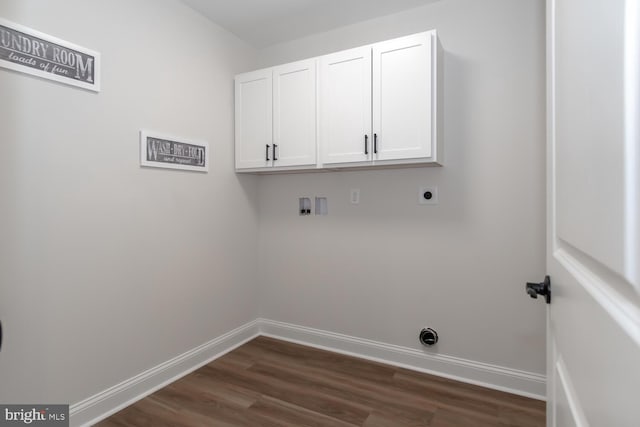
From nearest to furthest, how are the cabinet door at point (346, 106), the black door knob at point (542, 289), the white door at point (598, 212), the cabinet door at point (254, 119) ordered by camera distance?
the white door at point (598, 212)
the black door knob at point (542, 289)
the cabinet door at point (346, 106)
the cabinet door at point (254, 119)

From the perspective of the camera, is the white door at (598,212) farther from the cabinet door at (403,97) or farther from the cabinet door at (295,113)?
the cabinet door at (295,113)

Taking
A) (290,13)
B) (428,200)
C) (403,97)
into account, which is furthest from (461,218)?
(290,13)

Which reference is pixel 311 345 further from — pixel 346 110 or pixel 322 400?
pixel 346 110

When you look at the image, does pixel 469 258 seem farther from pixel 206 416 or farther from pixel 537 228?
pixel 206 416

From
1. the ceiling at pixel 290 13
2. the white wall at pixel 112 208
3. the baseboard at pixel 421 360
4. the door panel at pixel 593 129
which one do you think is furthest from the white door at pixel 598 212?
the white wall at pixel 112 208

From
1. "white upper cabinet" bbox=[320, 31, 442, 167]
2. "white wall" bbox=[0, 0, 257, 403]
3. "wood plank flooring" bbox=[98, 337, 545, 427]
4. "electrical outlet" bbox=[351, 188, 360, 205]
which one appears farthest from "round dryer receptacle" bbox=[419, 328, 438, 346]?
"white wall" bbox=[0, 0, 257, 403]

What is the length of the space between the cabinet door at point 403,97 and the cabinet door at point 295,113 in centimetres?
51

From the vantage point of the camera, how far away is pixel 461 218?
2387mm

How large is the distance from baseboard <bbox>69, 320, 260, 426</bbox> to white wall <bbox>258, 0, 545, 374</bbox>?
79cm

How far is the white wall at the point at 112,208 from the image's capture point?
164 centimetres

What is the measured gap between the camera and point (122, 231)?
2078 mm

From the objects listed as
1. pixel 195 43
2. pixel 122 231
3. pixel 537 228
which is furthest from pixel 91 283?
pixel 537 228

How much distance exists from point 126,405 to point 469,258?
2.46 metres

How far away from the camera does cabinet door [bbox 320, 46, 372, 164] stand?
234cm
